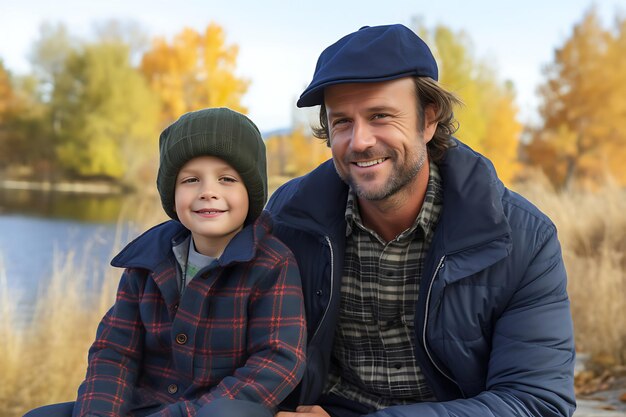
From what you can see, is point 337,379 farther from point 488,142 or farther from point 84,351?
point 488,142

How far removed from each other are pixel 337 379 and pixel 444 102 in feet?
3.70

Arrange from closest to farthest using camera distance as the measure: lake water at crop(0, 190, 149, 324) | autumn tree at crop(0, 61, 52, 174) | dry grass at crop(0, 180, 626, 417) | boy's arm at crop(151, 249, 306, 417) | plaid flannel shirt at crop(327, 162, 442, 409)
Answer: boy's arm at crop(151, 249, 306, 417) → plaid flannel shirt at crop(327, 162, 442, 409) → dry grass at crop(0, 180, 626, 417) → lake water at crop(0, 190, 149, 324) → autumn tree at crop(0, 61, 52, 174)

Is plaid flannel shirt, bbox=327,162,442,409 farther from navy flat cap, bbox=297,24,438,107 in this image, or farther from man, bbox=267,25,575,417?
navy flat cap, bbox=297,24,438,107

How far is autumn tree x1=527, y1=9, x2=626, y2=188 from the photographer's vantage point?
72.8ft

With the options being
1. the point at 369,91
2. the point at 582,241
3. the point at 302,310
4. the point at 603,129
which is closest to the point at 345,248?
the point at 302,310

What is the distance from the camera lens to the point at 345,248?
256 centimetres

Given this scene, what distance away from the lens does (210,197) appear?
2182mm

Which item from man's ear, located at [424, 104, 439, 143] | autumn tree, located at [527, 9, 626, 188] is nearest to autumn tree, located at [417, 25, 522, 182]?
autumn tree, located at [527, 9, 626, 188]

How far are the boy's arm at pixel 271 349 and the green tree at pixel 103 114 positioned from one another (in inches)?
775

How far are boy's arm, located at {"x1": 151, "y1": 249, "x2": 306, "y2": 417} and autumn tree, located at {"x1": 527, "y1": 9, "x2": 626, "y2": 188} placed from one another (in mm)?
21221

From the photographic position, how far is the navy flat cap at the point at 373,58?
229 centimetres

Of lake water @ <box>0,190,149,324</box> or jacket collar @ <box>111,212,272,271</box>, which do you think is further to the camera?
lake water @ <box>0,190,149,324</box>

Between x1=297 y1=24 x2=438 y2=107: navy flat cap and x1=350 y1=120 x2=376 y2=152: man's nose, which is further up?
x1=297 y1=24 x2=438 y2=107: navy flat cap

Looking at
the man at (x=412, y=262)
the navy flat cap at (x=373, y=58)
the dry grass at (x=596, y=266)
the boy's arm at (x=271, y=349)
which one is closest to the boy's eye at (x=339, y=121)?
the man at (x=412, y=262)
